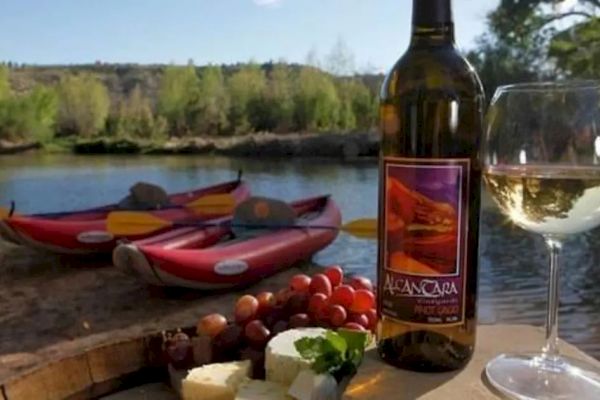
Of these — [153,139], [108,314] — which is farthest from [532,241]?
[153,139]

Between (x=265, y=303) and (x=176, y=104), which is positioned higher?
(x=176, y=104)

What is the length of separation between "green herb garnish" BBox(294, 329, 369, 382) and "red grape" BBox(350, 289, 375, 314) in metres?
0.14

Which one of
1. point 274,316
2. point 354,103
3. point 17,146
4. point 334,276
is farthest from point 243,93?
point 274,316

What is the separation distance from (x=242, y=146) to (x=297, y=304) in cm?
1356

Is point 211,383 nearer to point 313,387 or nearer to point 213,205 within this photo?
point 313,387

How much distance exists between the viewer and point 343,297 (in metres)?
0.62

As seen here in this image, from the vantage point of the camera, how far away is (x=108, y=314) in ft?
7.53

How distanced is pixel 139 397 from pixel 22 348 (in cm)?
158

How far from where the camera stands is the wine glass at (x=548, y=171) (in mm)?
401

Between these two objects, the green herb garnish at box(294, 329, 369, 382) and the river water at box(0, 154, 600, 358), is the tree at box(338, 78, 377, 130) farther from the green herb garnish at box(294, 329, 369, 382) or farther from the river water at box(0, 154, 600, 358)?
the green herb garnish at box(294, 329, 369, 382)

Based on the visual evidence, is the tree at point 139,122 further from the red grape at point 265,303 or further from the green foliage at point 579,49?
the red grape at point 265,303

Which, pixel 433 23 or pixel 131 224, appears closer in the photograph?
pixel 433 23

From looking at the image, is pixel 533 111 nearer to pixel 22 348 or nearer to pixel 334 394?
pixel 334 394

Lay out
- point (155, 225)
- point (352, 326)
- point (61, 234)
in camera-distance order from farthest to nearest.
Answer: point (155, 225), point (61, 234), point (352, 326)
